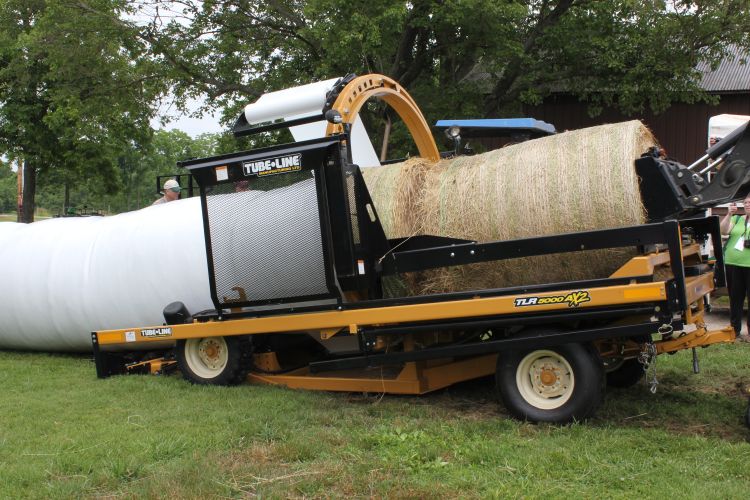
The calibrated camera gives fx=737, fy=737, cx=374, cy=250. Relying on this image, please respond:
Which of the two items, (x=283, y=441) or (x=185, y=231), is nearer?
(x=283, y=441)

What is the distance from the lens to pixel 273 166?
6.24m

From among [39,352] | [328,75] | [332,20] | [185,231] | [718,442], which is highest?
[332,20]

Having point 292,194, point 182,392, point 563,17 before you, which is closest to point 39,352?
point 182,392

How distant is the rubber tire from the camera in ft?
21.6

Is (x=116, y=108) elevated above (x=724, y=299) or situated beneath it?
elevated above

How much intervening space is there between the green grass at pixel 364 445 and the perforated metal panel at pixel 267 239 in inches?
38.6

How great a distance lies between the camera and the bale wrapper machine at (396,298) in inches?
207

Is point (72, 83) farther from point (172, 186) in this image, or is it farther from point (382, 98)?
point (382, 98)

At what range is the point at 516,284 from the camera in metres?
5.92

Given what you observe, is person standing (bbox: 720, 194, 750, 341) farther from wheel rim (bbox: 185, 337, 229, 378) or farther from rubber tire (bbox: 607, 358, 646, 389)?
wheel rim (bbox: 185, 337, 229, 378)

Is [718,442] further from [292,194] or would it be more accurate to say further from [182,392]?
[182,392]

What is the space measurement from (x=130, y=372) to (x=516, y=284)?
457 centimetres

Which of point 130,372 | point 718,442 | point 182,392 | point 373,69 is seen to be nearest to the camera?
point 718,442

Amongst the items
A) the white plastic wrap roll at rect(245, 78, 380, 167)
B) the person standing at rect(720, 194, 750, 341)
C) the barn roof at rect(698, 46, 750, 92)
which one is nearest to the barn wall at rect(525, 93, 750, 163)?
the barn roof at rect(698, 46, 750, 92)
